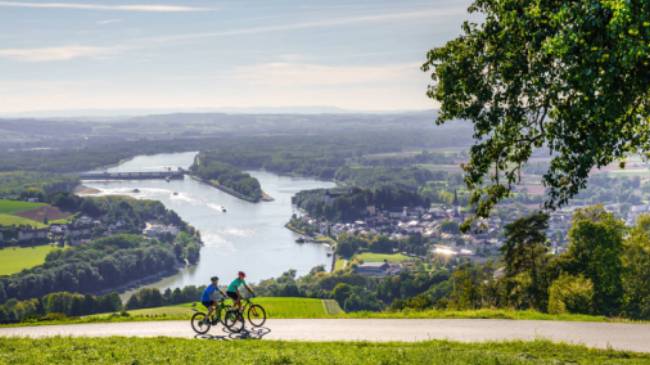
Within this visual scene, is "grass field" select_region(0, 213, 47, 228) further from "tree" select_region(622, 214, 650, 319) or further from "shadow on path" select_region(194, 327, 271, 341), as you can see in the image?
"shadow on path" select_region(194, 327, 271, 341)

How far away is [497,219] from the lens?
5541 inches

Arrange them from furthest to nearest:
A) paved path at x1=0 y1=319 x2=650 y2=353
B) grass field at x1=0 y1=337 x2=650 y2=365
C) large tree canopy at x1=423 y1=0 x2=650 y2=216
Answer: paved path at x1=0 y1=319 x2=650 y2=353, grass field at x1=0 y1=337 x2=650 y2=365, large tree canopy at x1=423 y1=0 x2=650 y2=216

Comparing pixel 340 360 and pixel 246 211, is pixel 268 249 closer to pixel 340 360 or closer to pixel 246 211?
pixel 246 211

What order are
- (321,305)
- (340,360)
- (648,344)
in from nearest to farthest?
(340,360), (648,344), (321,305)

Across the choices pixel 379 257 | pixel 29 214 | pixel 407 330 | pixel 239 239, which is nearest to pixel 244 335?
pixel 407 330

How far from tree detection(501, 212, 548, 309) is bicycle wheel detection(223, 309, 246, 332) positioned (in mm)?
19731

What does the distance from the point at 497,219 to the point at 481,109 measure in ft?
432

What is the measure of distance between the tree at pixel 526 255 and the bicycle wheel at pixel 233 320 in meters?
19.7

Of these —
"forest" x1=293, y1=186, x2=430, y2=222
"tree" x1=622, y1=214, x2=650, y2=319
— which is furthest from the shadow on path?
"forest" x1=293, y1=186, x2=430, y2=222

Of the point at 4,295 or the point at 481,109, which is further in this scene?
the point at 4,295

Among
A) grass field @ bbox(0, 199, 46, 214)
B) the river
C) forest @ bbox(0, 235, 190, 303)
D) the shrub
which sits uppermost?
the shrub

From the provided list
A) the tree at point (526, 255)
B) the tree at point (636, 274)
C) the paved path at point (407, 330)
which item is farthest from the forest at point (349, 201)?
the paved path at point (407, 330)

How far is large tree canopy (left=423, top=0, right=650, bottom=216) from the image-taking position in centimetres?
1030

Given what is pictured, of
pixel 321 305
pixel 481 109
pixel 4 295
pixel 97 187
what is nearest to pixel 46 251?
pixel 4 295
